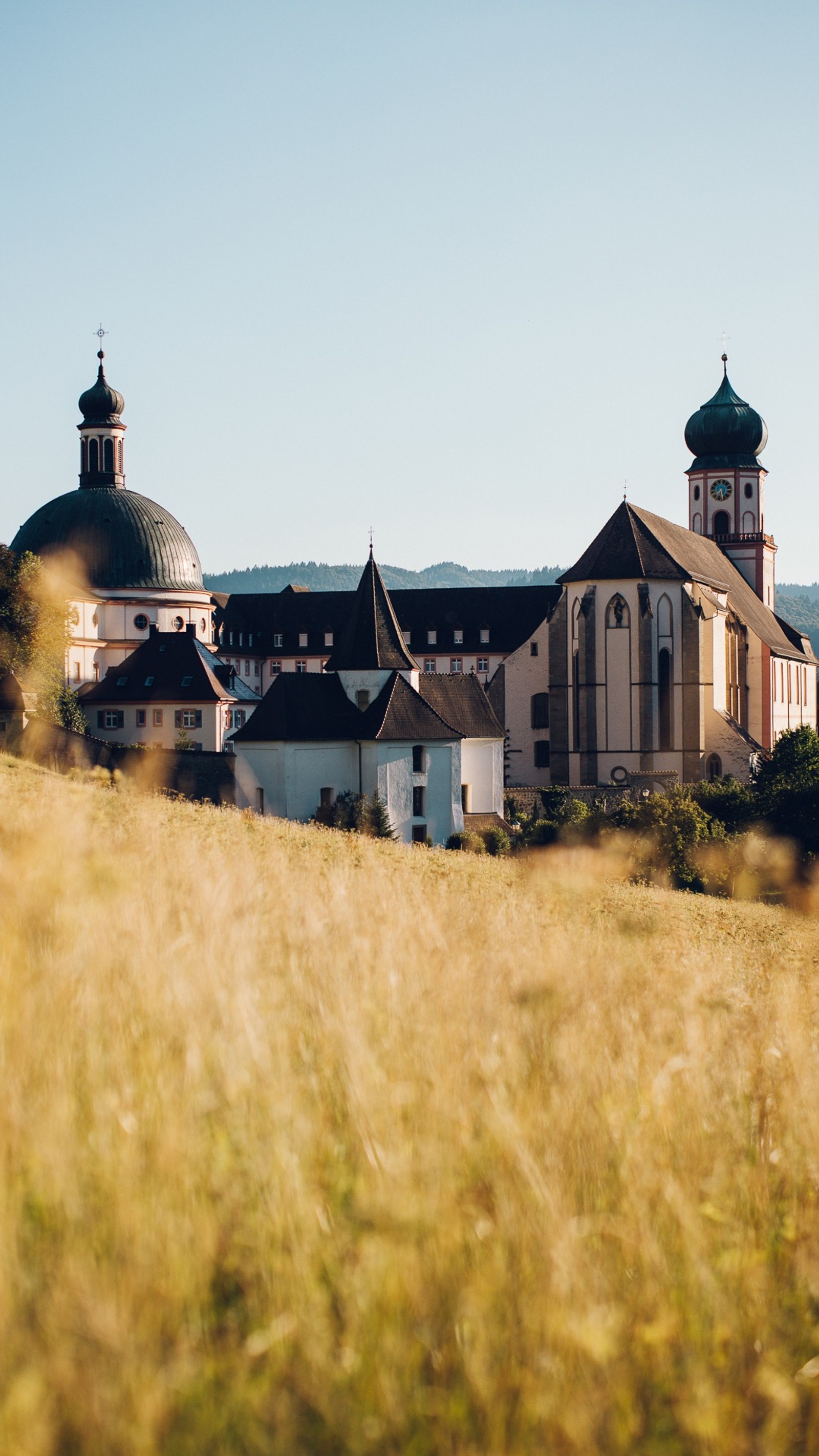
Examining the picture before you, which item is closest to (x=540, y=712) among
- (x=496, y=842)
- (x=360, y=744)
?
(x=360, y=744)

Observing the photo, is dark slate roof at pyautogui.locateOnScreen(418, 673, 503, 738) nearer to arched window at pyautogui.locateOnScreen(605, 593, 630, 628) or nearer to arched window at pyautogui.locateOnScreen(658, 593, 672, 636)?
arched window at pyautogui.locateOnScreen(605, 593, 630, 628)

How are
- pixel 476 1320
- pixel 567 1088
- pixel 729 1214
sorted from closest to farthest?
pixel 476 1320, pixel 729 1214, pixel 567 1088

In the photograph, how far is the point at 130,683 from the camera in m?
73.0

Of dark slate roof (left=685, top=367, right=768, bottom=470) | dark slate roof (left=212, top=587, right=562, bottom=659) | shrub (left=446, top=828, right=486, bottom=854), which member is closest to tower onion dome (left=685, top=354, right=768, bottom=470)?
dark slate roof (left=685, top=367, right=768, bottom=470)

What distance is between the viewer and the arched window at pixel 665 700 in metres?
67.1

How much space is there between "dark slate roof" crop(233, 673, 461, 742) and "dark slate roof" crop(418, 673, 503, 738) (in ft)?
8.02

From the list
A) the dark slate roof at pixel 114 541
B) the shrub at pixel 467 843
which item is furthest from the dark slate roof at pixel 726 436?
the shrub at pixel 467 843

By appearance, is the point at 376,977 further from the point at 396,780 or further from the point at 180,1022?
the point at 396,780

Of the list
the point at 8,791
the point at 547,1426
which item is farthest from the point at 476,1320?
the point at 8,791

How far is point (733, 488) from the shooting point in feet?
289

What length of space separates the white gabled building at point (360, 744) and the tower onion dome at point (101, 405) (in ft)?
157

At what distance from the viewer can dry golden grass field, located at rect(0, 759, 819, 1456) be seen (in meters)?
3.30

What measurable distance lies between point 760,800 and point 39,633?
27974 millimetres

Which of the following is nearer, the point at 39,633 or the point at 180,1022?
the point at 180,1022
